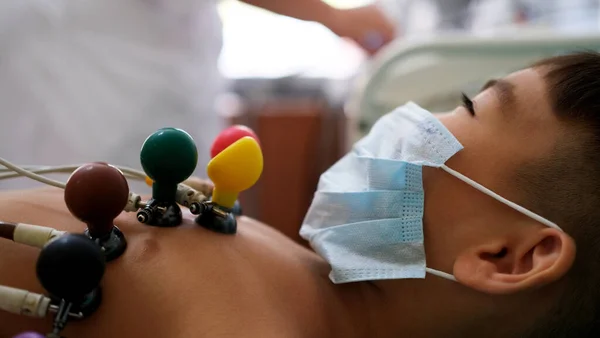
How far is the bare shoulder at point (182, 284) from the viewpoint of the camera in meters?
0.67

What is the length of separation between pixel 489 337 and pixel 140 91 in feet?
2.56

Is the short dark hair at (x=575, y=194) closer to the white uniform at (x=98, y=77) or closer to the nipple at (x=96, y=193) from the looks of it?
the nipple at (x=96, y=193)

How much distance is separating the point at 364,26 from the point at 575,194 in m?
0.85

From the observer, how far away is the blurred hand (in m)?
1.46

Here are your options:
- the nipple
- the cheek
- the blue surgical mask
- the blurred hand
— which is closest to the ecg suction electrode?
the nipple

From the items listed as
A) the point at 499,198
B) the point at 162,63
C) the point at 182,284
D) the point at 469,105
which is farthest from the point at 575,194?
the point at 162,63

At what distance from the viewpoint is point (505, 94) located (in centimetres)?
86

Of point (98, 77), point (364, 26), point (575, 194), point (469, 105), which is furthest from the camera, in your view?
point (364, 26)

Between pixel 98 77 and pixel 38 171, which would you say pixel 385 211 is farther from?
pixel 98 77

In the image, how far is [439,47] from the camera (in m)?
1.44

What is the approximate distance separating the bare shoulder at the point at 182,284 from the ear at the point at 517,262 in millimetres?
195

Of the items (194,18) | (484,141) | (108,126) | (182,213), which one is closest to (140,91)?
(108,126)

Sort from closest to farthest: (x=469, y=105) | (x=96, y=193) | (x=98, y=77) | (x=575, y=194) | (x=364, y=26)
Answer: (x=96, y=193) < (x=575, y=194) < (x=469, y=105) < (x=98, y=77) < (x=364, y=26)

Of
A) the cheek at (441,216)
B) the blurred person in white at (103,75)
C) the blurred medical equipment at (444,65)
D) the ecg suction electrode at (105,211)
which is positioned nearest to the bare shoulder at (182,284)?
the ecg suction electrode at (105,211)
